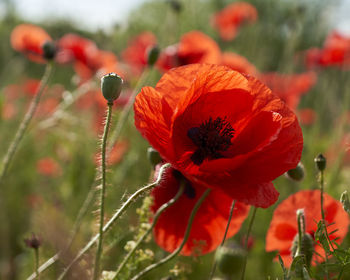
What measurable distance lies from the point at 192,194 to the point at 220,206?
0.08m

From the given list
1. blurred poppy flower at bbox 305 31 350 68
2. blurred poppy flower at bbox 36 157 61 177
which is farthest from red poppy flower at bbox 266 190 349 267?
blurred poppy flower at bbox 36 157 61 177

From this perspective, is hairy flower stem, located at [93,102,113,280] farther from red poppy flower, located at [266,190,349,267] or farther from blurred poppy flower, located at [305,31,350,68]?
blurred poppy flower, located at [305,31,350,68]

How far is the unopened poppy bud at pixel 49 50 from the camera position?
5.25ft

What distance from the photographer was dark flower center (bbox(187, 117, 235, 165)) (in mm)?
1021

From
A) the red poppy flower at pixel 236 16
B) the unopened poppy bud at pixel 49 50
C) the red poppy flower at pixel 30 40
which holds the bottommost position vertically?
the unopened poppy bud at pixel 49 50

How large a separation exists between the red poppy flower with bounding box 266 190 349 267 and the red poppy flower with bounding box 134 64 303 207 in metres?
0.18

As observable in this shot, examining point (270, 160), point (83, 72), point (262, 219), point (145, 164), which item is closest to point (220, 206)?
point (270, 160)

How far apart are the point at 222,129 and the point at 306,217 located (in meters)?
0.27

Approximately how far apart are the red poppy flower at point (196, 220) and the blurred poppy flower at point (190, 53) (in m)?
1.54

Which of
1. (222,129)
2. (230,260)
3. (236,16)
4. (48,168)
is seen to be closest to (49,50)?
(222,129)

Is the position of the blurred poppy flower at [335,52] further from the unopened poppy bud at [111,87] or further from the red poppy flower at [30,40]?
the unopened poppy bud at [111,87]

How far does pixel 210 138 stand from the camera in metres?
1.02

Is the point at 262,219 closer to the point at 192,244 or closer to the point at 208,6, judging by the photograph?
the point at 192,244

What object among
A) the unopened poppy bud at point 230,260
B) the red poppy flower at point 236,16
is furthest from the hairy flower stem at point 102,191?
the red poppy flower at point 236,16
